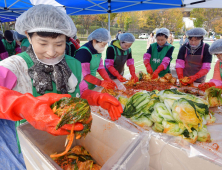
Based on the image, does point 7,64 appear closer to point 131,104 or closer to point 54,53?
point 54,53

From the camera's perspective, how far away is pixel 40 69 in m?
1.33

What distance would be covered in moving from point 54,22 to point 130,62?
301 cm

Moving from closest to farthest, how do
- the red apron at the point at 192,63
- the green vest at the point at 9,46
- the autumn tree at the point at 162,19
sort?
the red apron at the point at 192,63
the green vest at the point at 9,46
the autumn tree at the point at 162,19

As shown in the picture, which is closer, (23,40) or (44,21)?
(44,21)

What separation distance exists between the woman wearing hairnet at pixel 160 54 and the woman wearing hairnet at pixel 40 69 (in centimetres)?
262

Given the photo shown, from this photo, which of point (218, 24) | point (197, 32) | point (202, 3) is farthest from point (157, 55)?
point (218, 24)

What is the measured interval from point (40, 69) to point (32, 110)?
1.87 ft

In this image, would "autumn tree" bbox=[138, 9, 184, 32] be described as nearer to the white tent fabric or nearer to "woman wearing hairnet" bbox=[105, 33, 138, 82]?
the white tent fabric

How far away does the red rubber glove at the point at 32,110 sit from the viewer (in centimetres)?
88

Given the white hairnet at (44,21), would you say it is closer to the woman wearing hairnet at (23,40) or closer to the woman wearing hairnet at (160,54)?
the woman wearing hairnet at (160,54)

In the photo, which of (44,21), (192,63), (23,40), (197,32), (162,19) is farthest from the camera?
(162,19)

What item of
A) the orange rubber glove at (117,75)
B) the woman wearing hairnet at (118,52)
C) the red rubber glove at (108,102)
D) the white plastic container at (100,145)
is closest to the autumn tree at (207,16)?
the woman wearing hairnet at (118,52)

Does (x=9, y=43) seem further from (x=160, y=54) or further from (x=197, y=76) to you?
(x=197, y=76)

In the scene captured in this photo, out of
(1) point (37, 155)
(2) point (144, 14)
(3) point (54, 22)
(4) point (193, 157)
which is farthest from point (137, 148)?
(2) point (144, 14)
